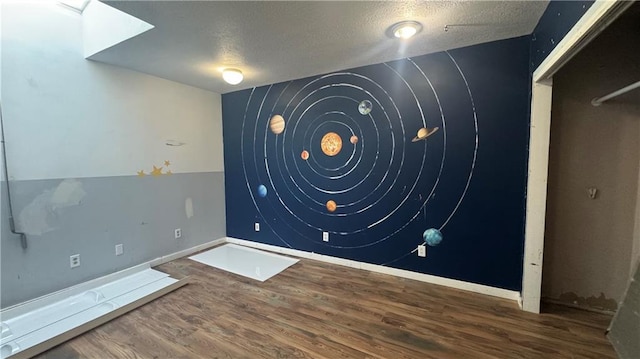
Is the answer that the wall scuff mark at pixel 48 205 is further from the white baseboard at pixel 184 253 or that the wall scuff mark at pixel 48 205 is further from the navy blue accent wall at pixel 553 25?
the navy blue accent wall at pixel 553 25

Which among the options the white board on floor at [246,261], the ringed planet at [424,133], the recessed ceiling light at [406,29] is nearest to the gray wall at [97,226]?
the white board on floor at [246,261]

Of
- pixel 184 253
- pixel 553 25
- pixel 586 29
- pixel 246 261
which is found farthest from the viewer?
pixel 184 253

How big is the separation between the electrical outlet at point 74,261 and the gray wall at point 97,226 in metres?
0.03

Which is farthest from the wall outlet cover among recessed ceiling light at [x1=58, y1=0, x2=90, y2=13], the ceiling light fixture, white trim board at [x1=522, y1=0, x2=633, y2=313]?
white trim board at [x1=522, y1=0, x2=633, y2=313]

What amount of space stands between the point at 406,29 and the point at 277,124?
202 centimetres

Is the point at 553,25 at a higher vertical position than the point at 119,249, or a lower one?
higher

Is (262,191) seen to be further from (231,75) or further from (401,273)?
(401,273)

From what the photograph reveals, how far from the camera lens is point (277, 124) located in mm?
3561

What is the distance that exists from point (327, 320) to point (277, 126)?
246 cm

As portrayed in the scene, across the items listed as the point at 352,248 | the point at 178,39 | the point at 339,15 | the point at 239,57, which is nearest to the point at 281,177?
the point at 352,248

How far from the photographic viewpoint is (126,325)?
80.7 inches

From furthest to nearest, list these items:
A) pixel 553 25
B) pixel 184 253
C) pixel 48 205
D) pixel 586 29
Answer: pixel 184 253 < pixel 48 205 < pixel 553 25 < pixel 586 29

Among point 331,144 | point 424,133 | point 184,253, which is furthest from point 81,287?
point 424,133

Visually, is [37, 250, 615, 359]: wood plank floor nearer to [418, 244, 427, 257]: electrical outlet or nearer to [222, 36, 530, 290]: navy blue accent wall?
[418, 244, 427, 257]: electrical outlet
